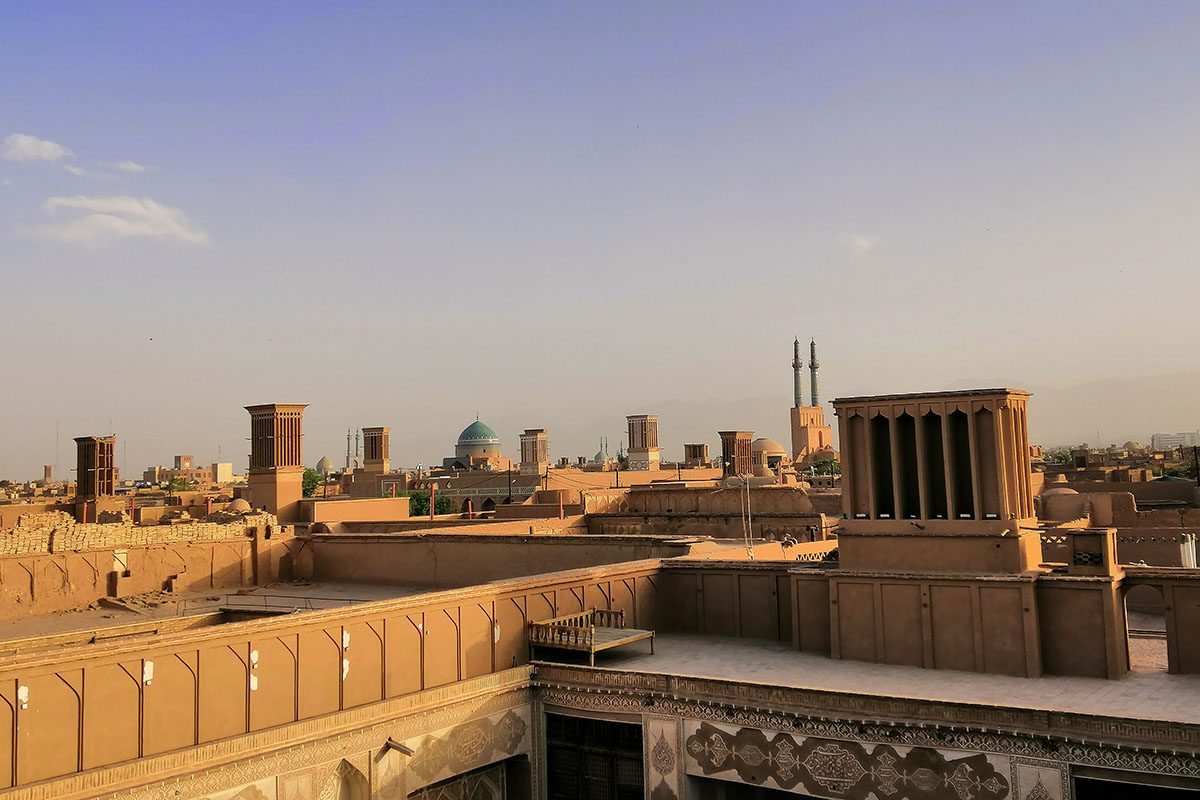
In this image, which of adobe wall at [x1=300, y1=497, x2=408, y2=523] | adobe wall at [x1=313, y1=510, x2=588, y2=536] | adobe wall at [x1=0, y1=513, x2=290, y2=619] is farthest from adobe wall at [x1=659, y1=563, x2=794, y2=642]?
adobe wall at [x1=300, y1=497, x2=408, y2=523]

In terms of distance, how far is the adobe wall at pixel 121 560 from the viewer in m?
23.2

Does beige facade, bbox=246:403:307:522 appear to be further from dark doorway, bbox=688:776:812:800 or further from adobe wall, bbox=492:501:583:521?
dark doorway, bbox=688:776:812:800

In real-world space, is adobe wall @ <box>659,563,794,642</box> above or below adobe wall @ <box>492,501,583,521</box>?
below

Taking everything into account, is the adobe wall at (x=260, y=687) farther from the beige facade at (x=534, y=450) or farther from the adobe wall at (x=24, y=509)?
the beige facade at (x=534, y=450)

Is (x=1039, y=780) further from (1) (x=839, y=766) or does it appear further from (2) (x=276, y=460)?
(2) (x=276, y=460)

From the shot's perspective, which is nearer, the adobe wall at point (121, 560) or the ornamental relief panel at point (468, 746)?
the ornamental relief panel at point (468, 746)

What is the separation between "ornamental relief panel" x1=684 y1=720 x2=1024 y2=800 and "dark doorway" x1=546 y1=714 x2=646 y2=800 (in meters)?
1.24

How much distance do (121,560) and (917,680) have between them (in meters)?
20.4

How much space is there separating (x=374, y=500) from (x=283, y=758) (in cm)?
2736

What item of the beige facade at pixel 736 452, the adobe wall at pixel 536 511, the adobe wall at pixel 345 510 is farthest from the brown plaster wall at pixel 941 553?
the beige facade at pixel 736 452

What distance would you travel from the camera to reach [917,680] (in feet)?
51.5

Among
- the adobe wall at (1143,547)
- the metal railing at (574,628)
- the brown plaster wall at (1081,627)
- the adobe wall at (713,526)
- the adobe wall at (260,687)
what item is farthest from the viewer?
the adobe wall at (713,526)

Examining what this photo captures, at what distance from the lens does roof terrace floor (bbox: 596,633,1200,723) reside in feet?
44.5

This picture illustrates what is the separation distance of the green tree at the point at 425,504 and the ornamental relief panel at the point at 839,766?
42.5 m
